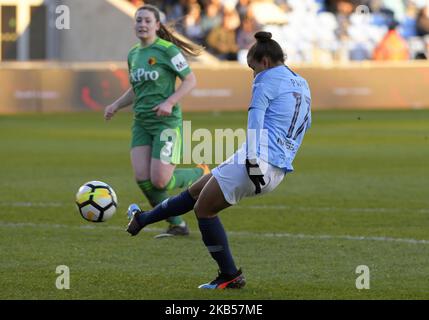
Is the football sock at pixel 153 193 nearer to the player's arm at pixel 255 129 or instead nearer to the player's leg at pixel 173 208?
the player's leg at pixel 173 208

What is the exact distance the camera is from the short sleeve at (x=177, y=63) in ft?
34.6

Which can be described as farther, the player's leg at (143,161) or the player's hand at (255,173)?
the player's leg at (143,161)

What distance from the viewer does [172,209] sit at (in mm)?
8047

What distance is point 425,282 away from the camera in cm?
797

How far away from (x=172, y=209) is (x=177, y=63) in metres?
2.79

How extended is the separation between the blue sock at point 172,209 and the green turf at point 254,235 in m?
0.44

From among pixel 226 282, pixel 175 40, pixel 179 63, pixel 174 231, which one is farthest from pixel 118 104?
pixel 226 282

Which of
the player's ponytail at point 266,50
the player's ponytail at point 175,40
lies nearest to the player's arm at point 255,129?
the player's ponytail at point 266,50

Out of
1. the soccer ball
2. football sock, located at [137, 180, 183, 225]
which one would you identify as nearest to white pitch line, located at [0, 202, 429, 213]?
football sock, located at [137, 180, 183, 225]

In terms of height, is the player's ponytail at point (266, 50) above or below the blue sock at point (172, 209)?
above

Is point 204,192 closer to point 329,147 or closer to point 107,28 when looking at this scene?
point 329,147
